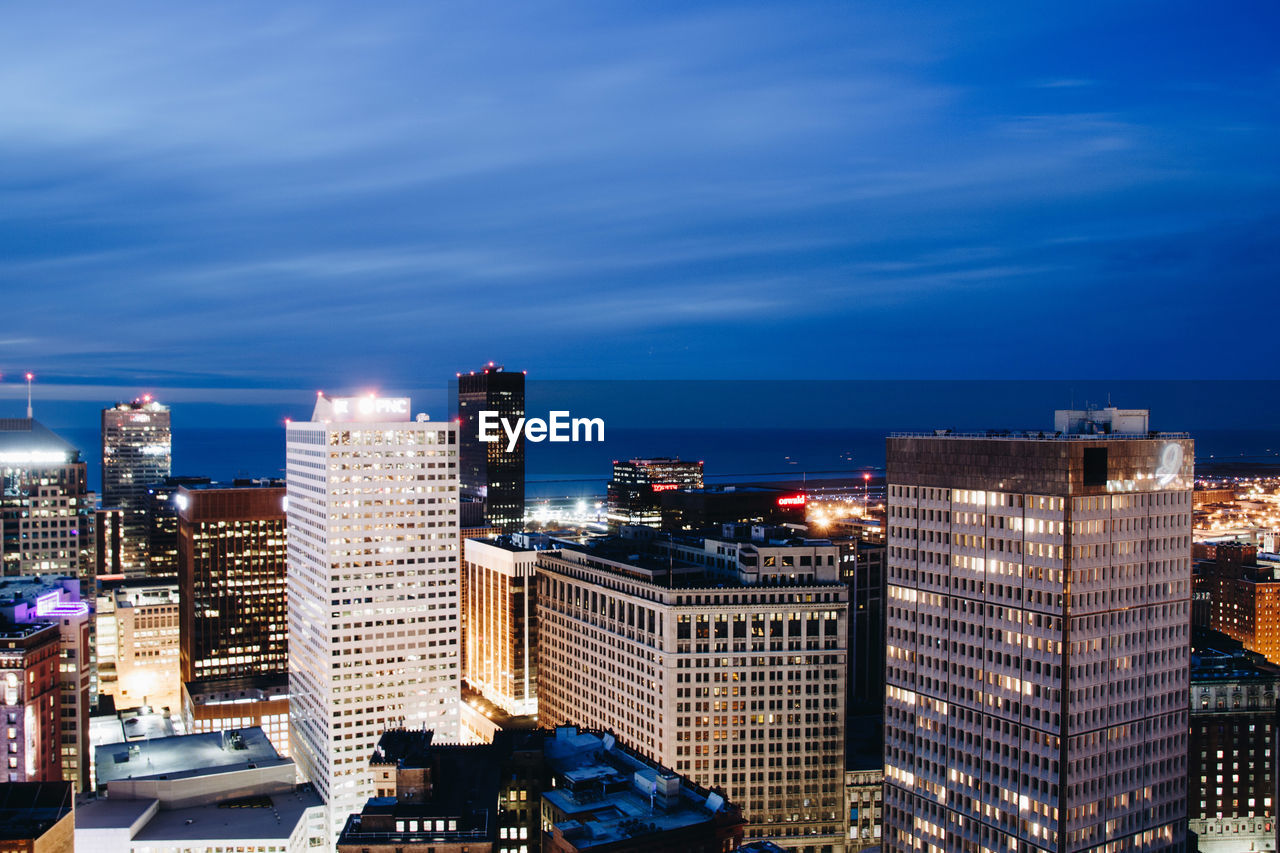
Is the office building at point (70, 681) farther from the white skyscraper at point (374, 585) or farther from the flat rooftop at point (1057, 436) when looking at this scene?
the flat rooftop at point (1057, 436)

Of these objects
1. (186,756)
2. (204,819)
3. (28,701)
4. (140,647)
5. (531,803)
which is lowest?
(140,647)

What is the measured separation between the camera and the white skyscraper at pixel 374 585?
128 metres

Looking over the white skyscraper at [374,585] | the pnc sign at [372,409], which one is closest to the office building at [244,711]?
the white skyscraper at [374,585]

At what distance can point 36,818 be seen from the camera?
76.0 metres

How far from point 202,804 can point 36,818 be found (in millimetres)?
35475

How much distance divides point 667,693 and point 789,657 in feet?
46.0

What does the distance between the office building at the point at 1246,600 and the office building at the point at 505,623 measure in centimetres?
11521

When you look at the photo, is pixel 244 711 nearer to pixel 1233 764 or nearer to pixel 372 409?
pixel 372 409

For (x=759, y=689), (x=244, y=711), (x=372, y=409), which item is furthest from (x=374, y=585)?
(x=759, y=689)

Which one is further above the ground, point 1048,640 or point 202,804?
point 1048,640

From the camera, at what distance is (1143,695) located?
9606 centimetres

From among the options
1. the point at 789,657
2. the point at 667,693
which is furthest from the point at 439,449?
the point at 789,657

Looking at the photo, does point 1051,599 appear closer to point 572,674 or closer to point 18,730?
point 572,674

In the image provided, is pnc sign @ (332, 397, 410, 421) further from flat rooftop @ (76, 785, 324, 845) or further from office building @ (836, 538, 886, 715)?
office building @ (836, 538, 886, 715)
